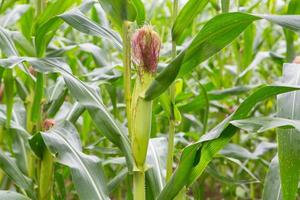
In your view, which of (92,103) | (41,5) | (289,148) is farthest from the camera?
(41,5)

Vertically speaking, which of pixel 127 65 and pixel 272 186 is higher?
pixel 127 65

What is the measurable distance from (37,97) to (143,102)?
40 centimetres

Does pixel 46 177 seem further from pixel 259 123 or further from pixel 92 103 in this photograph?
pixel 259 123

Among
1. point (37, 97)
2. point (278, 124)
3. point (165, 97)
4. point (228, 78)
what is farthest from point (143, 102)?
point (228, 78)

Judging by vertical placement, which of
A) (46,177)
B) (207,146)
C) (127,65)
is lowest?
(46,177)

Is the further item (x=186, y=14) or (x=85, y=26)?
(x=85, y=26)

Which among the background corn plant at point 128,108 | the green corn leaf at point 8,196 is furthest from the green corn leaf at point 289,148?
the green corn leaf at point 8,196

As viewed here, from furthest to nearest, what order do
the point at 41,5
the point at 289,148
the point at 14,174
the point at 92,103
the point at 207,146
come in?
the point at 41,5 < the point at 14,174 < the point at 92,103 < the point at 207,146 < the point at 289,148

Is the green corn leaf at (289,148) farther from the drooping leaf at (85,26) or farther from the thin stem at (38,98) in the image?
the thin stem at (38,98)

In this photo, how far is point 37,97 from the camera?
1.16m

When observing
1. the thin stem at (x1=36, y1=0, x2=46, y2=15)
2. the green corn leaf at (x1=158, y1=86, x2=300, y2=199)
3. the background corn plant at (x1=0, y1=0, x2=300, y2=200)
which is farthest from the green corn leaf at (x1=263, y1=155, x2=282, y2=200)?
the thin stem at (x1=36, y1=0, x2=46, y2=15)

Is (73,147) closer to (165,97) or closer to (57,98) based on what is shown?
(165,97)

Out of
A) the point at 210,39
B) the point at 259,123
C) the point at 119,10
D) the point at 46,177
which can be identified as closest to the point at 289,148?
the point at 259,123

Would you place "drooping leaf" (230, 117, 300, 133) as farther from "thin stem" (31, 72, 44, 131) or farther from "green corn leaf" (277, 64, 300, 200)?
"thin stem" (31, 72, 44, 131)
